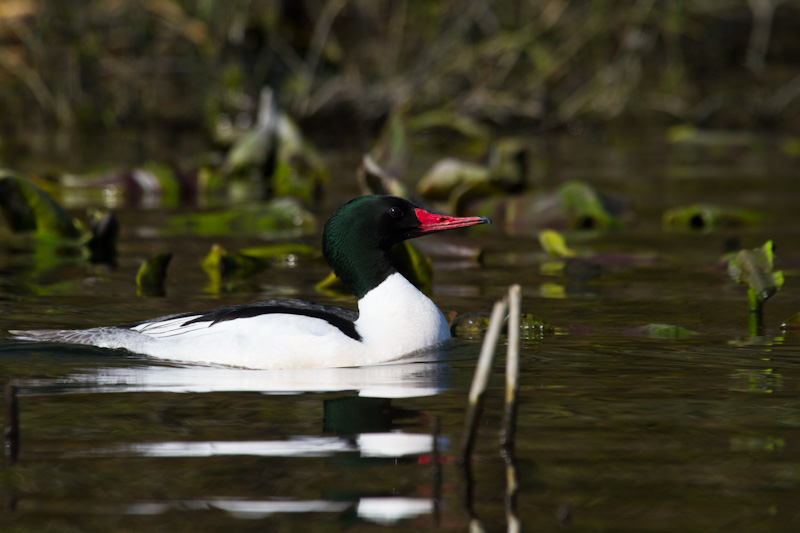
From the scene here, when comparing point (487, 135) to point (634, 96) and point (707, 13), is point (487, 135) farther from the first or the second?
point (707, 13)

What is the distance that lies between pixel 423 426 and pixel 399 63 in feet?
52.7

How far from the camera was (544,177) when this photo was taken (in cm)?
1363

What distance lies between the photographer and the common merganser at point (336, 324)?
17.6 ft

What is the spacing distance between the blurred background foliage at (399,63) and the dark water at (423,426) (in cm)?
913

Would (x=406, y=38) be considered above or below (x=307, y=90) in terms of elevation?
above

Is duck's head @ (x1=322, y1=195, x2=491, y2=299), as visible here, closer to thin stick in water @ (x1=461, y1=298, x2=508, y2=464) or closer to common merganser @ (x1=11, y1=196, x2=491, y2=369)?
common merganser @ (x1=11, y1=196, x2=491, y2=369)

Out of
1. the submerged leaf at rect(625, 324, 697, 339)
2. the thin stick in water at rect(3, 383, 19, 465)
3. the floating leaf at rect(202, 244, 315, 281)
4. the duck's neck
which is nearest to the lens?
the thin stick in water at rect(3, 383, 19, 465)

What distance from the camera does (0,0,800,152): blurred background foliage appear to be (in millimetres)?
16844

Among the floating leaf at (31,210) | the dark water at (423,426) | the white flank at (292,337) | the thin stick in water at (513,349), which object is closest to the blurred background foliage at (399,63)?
the floating leaf at (31,210)

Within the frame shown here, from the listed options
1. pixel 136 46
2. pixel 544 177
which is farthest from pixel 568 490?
pixel 136 46

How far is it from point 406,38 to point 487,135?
186 inches

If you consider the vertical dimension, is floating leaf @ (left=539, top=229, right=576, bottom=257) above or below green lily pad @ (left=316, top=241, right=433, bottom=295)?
above

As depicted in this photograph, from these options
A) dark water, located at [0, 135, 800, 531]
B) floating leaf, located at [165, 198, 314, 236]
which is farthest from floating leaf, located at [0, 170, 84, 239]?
floating leaf, located at [165, 198, 314, 236]

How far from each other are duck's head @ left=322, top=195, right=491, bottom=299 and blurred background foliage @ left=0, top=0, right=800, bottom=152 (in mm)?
9754
